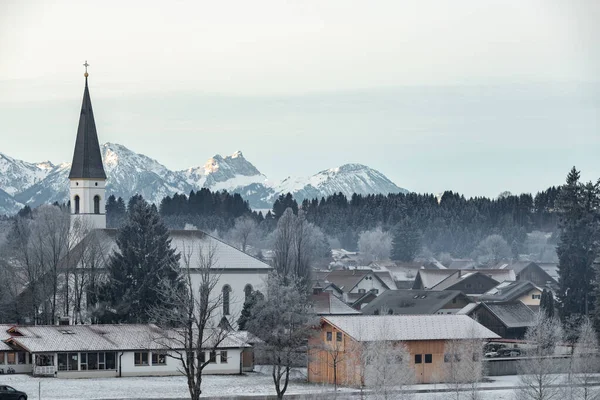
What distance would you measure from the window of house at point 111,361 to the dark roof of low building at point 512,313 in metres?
33.6

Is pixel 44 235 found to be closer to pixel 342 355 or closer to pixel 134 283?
pixel 134 283

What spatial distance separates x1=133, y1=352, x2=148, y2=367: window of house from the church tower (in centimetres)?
3108

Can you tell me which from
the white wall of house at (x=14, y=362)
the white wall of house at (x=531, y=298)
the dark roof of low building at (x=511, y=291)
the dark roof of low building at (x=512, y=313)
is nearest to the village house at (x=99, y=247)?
the white wall of house at (x=14, y=362)

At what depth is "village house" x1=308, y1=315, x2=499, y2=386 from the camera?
67938mm

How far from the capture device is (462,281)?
135 meters

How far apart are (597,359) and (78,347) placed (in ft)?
94.7

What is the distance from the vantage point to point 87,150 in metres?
102

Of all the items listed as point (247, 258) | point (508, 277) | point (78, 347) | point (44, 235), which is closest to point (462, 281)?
point (508, 277)

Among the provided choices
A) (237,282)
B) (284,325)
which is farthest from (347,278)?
(284,325)

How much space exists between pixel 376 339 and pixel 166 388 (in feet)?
36.5

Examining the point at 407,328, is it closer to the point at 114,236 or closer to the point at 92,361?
the point at 92,361

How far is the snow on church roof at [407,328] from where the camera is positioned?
68.4 meters

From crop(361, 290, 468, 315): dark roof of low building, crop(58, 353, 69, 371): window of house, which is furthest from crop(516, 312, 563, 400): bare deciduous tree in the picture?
crop(361, 290, 468, 315): dark roof of low building

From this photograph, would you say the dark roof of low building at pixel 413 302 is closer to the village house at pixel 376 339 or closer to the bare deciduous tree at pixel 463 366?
the village house at pixel 376 339
